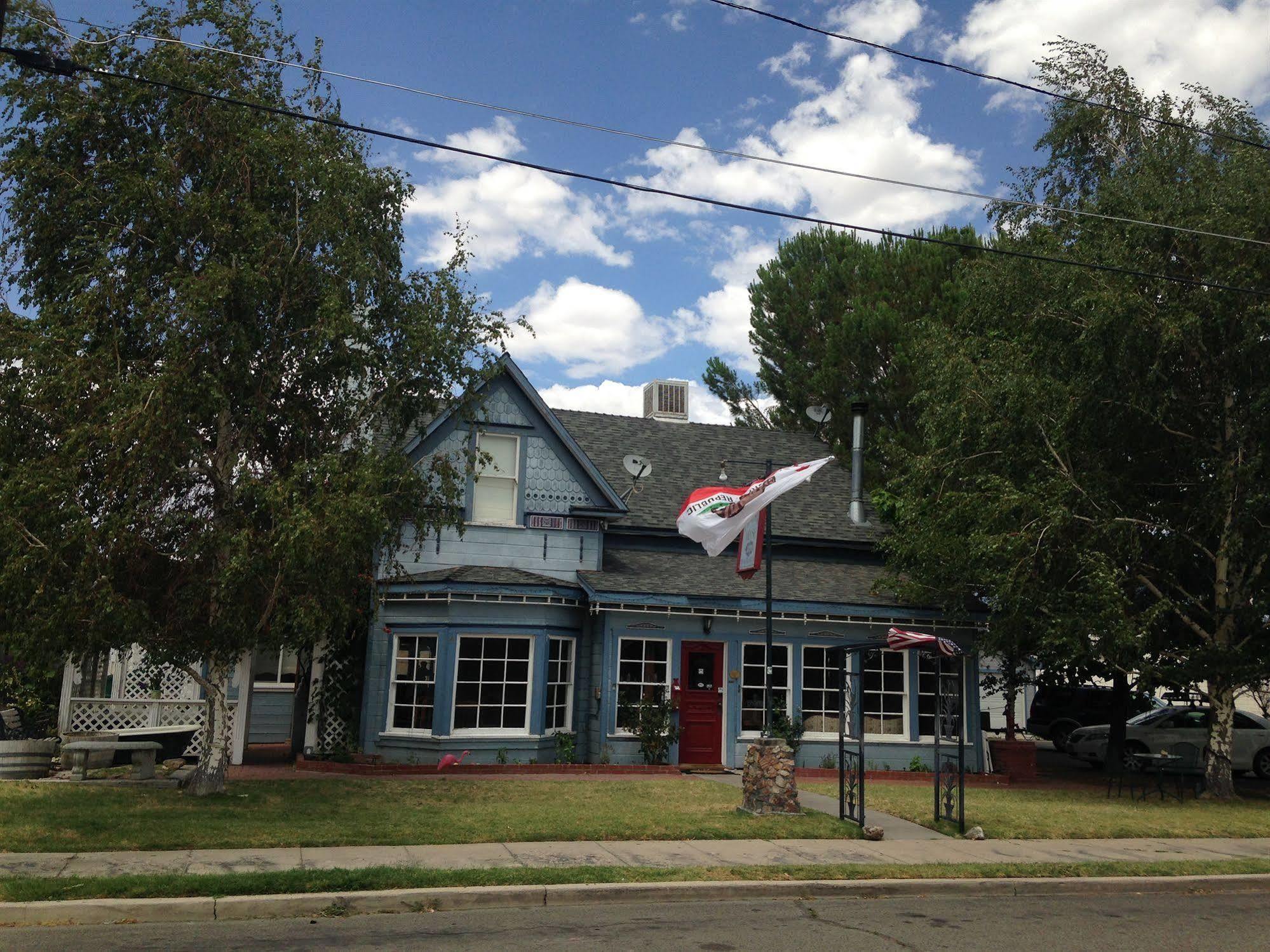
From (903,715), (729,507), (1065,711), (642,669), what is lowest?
(1065,711)

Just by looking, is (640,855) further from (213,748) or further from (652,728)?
(652,728)

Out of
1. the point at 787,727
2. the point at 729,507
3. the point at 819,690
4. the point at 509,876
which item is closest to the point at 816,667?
the point at 819,690

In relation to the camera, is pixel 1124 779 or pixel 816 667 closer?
pixel 816 667

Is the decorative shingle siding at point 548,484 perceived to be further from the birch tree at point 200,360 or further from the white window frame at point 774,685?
the birch tree at point 200,360

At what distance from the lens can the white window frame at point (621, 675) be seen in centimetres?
1909

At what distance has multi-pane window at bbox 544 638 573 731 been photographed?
1912cm

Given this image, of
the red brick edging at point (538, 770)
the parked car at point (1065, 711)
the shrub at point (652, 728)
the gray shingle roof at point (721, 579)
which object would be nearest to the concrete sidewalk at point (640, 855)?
the red brick edging at point (538, 770)

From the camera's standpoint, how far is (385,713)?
18.5 metres

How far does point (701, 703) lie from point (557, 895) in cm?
1074

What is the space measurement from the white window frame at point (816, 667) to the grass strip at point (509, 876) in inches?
349

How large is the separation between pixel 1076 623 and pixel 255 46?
14426 millimetres

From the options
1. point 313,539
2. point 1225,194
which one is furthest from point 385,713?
point 1225,194

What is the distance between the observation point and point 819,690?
800 inches

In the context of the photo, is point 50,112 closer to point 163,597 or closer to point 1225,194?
point 163,597
